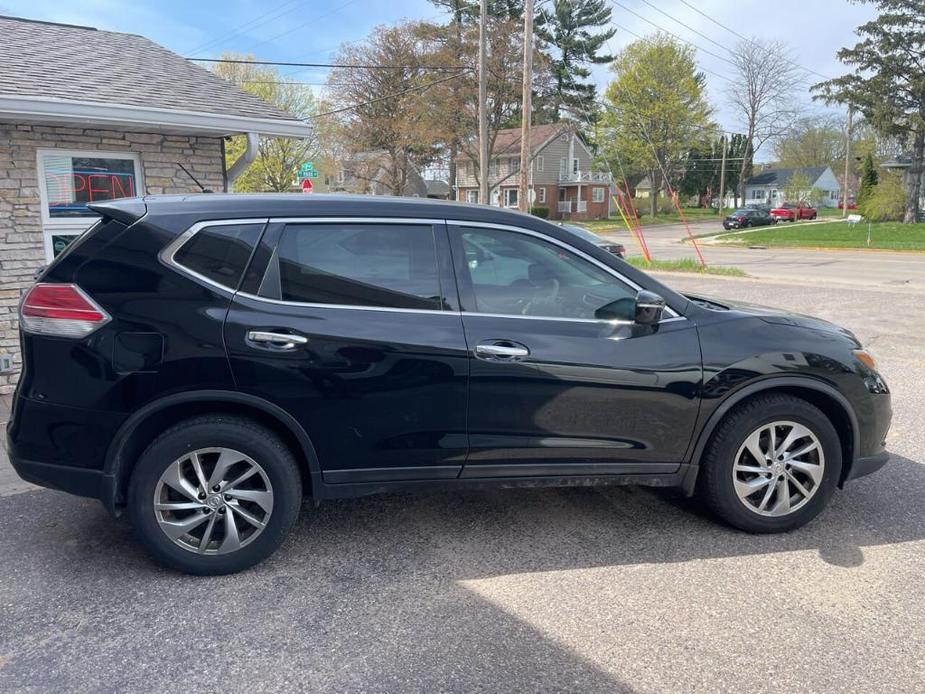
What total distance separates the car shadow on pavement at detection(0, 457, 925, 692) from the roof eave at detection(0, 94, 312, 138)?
3552mm

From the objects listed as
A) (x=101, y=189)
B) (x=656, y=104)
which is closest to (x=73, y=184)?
(x=101, y=189)

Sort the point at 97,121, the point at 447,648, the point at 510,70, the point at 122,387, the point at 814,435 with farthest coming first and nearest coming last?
1. the point at 510,70
2. the point at 97,121
3. the point at 814,435
4. the point at 122,387
5. the point at 447,648

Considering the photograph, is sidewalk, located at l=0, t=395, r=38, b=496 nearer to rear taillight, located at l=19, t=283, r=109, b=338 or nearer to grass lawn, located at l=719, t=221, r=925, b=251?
rear taillight, located at l=19, t=283, r=109, b=338

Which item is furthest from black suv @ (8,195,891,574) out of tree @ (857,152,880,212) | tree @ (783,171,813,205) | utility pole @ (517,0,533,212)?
tree @ (783,171,813,205)

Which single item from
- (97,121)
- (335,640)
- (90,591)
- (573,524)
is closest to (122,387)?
(90,591)

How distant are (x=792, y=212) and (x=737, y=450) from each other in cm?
5492

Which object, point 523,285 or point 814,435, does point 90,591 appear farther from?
point 814,435

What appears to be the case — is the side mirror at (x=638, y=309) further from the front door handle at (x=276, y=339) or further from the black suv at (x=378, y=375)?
the front door handle at (x=276, y=339)

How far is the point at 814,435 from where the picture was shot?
3.76 metres

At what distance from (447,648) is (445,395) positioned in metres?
1.13

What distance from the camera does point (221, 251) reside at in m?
3.35

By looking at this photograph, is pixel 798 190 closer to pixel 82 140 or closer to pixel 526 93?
pixel 526 93

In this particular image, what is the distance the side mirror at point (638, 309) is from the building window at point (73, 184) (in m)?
5.36

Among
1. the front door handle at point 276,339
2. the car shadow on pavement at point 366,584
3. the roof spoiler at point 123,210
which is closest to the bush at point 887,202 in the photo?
the car shadow on pavement at point 366,584
